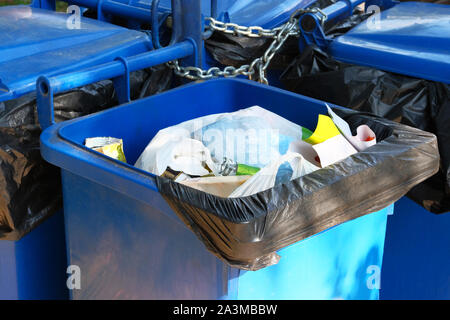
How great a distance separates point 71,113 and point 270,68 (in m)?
0.84

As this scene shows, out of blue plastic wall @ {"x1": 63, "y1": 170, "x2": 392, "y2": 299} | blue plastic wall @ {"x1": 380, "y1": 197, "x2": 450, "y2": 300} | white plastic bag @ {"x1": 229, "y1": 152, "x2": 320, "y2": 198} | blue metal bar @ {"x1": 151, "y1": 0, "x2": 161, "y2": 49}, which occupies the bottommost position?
blue plastic wall @ {"x1": 380, "y1": 197, "x2": 450, "y2": 300}

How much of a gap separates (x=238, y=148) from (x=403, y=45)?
0.72 metres

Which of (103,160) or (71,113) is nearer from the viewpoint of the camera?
(103,160)

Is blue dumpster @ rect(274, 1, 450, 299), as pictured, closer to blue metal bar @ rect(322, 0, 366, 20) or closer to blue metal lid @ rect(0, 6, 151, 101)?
blue metal bar @ rect(322, 0, 366, 20)

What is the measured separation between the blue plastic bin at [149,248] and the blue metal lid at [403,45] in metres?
0.55

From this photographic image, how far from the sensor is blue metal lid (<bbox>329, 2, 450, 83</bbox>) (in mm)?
1797

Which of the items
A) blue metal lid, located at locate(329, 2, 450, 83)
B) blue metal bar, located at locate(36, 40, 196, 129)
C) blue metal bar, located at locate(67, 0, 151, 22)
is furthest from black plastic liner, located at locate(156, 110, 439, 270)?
blue metal bar, located at locate(67, 0, 151, 22)

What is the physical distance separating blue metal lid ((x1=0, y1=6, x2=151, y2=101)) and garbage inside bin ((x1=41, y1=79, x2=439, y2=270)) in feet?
0.75

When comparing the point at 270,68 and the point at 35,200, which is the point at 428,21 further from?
the point at 35,200

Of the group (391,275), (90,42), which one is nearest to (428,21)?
(391,275)

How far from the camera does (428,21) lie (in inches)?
82.8

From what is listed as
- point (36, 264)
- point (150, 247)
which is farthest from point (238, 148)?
point (36, 264)

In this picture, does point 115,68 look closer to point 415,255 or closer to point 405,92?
point 405,92

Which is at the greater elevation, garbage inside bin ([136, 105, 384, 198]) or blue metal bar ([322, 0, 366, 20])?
blue metal bar ([322, 0, 366, 20])
